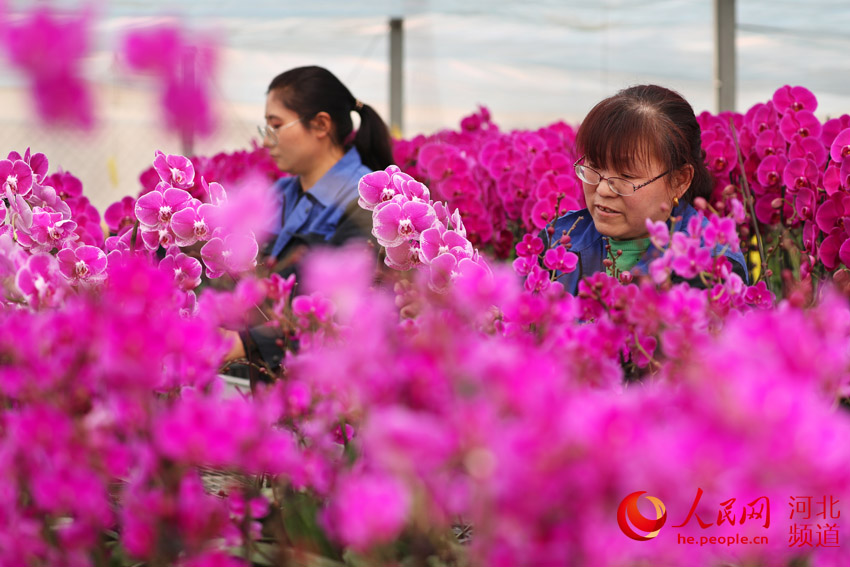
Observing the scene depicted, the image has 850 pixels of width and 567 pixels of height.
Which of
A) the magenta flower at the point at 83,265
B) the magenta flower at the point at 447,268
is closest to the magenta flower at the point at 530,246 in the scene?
the magenta flower at the point at 447,268

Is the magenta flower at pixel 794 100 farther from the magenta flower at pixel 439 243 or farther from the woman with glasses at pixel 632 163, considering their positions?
the magenta flower at pixel 439 243

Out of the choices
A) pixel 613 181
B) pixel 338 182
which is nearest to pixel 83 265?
pixel 613 181

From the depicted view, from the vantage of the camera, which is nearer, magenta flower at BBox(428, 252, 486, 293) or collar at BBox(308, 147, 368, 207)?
magenta flower at BBox(428, 252, 486, 293)

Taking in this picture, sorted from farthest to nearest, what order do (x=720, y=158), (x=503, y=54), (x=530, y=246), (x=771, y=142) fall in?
1. (x=503, y=54)
2. (x=720, y=158)
3. (x=771, y=142)
4. (x=530, y=246)

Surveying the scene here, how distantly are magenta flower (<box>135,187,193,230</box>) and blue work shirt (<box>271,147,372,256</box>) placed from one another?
1333 mm

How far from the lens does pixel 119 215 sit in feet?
5.80

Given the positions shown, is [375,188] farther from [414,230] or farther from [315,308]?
[315,308]

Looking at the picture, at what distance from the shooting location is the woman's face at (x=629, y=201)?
144 centimetres

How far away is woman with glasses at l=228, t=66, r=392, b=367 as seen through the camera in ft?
7.42

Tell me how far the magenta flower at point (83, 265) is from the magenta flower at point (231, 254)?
10 centimetres

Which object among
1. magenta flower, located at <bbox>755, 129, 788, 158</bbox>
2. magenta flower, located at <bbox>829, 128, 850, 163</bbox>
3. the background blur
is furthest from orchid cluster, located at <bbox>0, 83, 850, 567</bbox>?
the background blur

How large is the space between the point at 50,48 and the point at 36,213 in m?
0.48

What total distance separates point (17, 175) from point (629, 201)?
35.9 inches

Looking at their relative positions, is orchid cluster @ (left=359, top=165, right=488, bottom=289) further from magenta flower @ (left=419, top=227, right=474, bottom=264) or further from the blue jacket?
the blue jacket
